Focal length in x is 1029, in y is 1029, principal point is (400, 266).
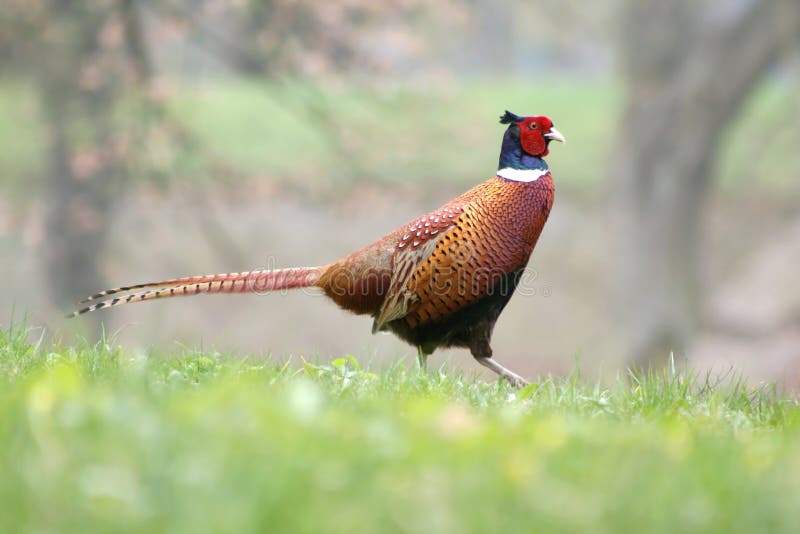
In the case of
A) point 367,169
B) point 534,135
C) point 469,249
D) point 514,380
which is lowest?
point 514,380

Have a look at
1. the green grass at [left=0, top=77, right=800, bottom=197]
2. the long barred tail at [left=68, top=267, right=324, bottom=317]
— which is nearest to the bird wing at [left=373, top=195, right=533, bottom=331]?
the long barred tail at [left=68, top=267, right=324, bottom=317]

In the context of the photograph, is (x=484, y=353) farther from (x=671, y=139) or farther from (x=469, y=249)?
(x=671, y=139)

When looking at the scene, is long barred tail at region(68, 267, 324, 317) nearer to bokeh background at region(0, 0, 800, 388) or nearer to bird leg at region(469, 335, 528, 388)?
bokeh background at region(0, 0, 800, 388)

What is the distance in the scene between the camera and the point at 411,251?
5180 millimetres

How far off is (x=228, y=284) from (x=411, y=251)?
37.6 inches

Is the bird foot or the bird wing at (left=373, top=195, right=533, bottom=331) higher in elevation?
the bird wing at (left=373, top=195, right=533, bottom=331)

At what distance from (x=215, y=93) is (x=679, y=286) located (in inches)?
505

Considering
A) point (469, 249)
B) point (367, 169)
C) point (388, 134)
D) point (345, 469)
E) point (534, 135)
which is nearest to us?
point (345, 469)

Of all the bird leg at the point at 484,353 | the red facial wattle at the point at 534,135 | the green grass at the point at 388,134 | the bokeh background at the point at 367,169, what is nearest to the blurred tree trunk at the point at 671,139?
the bokeh background at the point at 367,169

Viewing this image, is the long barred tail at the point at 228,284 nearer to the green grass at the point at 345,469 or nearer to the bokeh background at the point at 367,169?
the bokeh background at the point at 367,169

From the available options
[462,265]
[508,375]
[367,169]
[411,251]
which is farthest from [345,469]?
[367,169]

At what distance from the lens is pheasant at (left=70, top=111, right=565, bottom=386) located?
16.6 ft

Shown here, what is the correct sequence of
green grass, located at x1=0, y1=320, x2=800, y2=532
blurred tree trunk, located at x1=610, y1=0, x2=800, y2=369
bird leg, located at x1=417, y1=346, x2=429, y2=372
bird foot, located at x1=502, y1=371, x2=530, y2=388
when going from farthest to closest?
blurred tree trunk, located at x1=610, y1=0, x2=800, y2=369 < bird foot, located at x1=502, y1=371, x2=530, y2=388 < bird leg, located at x1=417, y1=346, x2=429, y2=372 < green grass, located at x1=0, y1=320, x2=800, y2=532

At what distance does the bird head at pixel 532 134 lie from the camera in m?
5.28
